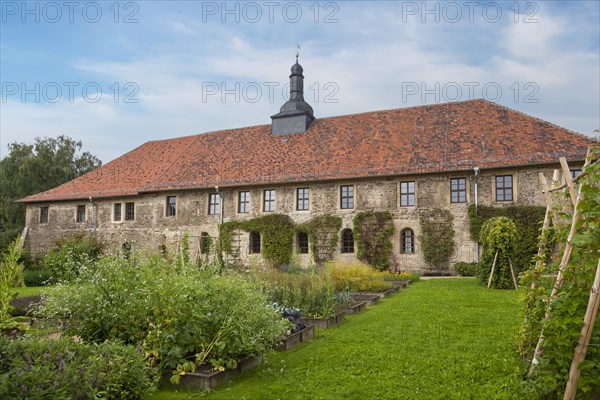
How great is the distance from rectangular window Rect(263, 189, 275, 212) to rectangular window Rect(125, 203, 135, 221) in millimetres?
9083

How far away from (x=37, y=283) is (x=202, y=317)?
59.0 ft

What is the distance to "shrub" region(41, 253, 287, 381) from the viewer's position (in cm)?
584

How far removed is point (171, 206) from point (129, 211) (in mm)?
3260

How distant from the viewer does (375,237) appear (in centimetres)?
2219

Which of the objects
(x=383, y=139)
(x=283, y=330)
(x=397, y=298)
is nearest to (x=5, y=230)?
(x=383, y=139)

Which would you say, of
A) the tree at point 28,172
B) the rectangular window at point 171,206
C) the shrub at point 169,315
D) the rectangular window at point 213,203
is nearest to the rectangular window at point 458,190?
the rectangular window at point 213,203

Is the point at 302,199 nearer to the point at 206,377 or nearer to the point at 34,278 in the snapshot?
the point at 34,278

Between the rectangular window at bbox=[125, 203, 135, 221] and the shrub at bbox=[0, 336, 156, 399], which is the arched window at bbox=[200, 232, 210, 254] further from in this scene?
the shrub at bbox=[0, 336, 156, 399]

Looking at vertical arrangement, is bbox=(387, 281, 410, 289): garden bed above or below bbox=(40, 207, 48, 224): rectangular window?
below

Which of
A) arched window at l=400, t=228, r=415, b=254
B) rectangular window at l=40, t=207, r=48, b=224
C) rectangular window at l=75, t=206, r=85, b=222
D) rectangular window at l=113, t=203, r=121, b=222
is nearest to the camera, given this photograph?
arched window at l=400, t=228, r=415, b=254

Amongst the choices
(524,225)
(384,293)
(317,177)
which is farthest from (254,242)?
(524,225)

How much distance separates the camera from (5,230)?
1634 inches

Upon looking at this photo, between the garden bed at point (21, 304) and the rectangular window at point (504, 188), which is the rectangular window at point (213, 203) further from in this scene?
the rectangular window at point (504, 188)

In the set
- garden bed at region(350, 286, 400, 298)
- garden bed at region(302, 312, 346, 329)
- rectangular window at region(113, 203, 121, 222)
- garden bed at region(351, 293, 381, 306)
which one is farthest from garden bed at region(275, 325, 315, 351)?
rectangular window at region(113, 203, 121, 222)
